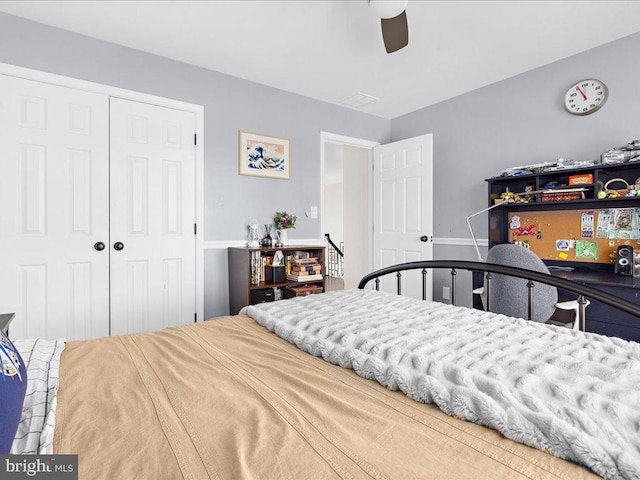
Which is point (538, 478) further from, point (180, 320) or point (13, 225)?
point (13, 225)

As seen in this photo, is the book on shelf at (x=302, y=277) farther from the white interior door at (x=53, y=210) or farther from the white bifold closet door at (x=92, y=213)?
the white interior door at (x=53, y=210)

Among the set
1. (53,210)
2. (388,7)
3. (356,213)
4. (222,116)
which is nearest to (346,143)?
(356,213)

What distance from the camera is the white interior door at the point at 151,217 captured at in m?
2.74

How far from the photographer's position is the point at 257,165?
3.43 meters

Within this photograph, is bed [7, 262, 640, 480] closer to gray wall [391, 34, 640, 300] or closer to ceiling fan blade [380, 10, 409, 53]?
ceiling fan blade [380, 10, 409, 53]

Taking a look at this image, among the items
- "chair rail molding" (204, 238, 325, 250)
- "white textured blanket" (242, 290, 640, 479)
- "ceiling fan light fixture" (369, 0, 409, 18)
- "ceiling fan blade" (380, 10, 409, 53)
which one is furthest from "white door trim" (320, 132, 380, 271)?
"white textured blanket" (242, 290, 640, 479)

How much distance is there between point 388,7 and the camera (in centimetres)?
198

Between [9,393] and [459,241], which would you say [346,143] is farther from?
[9,393]

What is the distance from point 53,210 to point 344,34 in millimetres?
2499

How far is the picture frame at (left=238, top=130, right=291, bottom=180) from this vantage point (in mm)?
3348

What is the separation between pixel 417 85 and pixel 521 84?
3.13 ft

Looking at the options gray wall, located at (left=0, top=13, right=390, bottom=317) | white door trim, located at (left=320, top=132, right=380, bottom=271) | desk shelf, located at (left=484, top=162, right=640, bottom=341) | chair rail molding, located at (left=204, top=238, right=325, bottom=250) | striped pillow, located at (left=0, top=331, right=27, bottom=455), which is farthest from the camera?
white door trim, located at (left=320, top=132, right=380, bottom=271)

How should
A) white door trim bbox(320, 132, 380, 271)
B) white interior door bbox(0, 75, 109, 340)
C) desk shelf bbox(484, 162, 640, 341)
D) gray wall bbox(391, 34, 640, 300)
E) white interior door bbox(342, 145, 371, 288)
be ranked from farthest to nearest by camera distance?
white interior door bbox(342, 145, 371, 288)
white door trim bbox(320, 132, 380, 271)
gray wall bbox(391, 34, 640, 300)
white interior door bbox(0, 75, 109, 340)
desk shelf bbox(484, 162, 640, 341)

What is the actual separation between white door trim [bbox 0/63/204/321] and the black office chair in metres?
2.36
